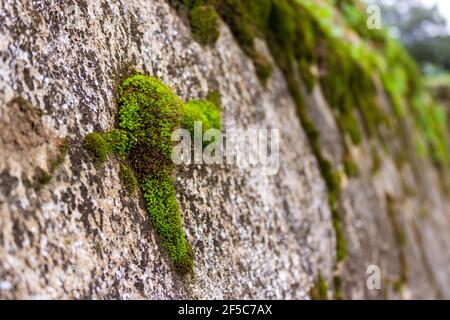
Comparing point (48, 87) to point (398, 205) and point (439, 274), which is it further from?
point (439, 274)

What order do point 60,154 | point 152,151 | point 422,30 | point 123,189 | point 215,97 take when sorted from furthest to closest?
point 422,30, point 215,97, point 152,151, point 123,189, point 60,154

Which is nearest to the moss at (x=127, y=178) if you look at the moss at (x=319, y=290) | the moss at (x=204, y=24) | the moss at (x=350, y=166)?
the moss at (x=204, y=24)

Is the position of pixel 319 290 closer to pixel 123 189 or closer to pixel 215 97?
pixel 215 97

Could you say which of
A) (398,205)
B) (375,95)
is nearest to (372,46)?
(375,95)

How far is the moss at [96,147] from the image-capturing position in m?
2.26

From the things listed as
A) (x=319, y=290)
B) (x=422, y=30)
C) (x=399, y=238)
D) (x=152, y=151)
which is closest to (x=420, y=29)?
(x=422, y=30)

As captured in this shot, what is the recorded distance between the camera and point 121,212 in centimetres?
236

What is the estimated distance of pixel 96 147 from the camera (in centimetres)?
228

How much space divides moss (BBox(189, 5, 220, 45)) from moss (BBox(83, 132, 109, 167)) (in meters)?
1.35

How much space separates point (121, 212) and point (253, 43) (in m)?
2.25

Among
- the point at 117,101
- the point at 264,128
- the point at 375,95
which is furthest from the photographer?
the point at 375,95

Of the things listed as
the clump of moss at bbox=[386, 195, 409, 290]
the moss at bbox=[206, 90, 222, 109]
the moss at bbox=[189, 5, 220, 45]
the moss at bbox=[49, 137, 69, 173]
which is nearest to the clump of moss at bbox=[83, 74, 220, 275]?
the moss at bbox=[49, 137, 69, 173]

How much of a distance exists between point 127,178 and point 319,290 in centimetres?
210

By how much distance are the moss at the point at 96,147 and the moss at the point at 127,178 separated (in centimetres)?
14
